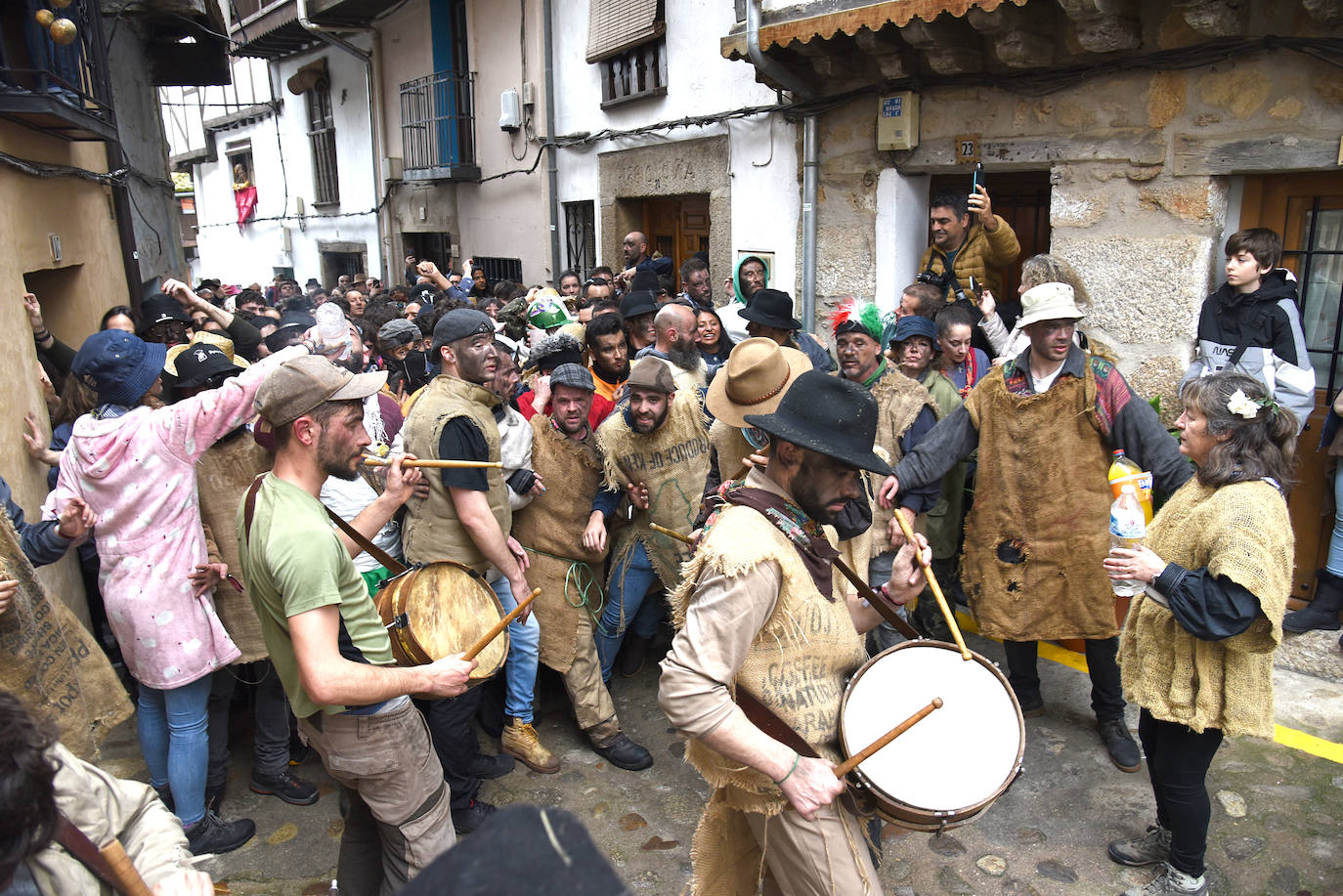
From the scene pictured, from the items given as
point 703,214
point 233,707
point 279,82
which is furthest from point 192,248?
point 233,707

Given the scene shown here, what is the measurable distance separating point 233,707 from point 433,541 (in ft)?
6.61

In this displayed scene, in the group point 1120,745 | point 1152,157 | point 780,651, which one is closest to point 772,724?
point 780,651

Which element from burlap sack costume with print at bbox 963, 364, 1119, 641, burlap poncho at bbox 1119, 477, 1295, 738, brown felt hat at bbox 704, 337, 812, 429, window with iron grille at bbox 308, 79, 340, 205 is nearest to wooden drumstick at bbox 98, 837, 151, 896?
brown felt hat at bbox 704, 337, 812, 429

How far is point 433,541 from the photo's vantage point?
3863 millimetres

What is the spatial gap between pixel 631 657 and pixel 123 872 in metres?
3.55

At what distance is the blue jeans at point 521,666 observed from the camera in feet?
14.3

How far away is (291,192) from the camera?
777 inches

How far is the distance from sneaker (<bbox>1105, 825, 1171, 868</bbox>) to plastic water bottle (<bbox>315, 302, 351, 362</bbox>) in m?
5.02

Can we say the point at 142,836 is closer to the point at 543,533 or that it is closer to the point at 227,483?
the point at 227,483

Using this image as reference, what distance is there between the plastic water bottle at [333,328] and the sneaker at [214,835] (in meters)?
3.03

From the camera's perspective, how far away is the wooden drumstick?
1.78 m

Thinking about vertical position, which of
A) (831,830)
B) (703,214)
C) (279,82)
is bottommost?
(831,830)

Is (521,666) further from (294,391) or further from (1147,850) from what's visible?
(1147,850)

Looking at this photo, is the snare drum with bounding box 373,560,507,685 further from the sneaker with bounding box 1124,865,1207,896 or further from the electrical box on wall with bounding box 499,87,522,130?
the electrical box on wall with bounding box 499,87,522,130
